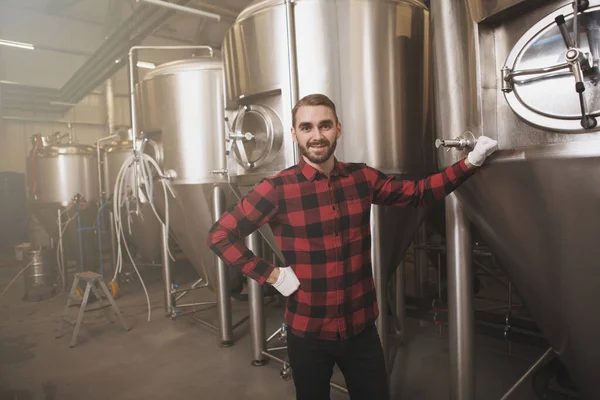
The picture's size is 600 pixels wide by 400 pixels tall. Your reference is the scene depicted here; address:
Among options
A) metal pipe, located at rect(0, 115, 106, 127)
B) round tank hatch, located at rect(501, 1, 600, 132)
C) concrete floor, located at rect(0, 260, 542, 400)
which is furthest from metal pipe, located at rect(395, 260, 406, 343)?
metal pipe, located at rect(0, 115, 106, 127)

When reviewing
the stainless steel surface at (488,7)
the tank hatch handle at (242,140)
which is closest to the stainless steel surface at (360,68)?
the tank hatch handle at (242,140)

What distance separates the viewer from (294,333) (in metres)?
1.33

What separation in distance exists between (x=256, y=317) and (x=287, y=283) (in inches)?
47.8

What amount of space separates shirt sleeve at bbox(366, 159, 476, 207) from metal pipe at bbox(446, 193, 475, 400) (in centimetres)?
18

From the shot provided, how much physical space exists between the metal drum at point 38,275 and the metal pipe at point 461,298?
14.2ft

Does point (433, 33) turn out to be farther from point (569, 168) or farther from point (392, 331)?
point (392, 331)

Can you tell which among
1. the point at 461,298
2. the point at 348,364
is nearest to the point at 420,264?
the point at 461,298

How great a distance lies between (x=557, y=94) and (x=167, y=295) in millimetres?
3293

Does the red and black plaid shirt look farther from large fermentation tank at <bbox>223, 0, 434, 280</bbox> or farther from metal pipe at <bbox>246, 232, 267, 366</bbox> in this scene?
metal pipe at <bbox>246, 232, 267, 366</bbox>

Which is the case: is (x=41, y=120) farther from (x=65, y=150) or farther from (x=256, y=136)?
(x=256, y=136)

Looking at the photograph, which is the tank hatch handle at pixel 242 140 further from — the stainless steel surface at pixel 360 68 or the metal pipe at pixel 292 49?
the metal pipe at pixel 292 49

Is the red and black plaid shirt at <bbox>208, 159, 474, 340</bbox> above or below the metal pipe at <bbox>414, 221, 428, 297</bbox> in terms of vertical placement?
above

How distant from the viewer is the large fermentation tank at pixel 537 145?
902mm

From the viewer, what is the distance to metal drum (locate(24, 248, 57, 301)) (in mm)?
4211
